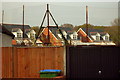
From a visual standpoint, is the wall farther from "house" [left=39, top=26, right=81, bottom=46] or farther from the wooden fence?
"house" [left=39, top=26, right=81, bottom=46]

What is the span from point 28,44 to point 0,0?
1739 millimetres

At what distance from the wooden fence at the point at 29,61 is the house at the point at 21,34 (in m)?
0.51

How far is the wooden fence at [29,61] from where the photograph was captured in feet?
19.8

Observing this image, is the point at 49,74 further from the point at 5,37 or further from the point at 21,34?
the point at 5,37

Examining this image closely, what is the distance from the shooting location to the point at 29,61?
20.1ft

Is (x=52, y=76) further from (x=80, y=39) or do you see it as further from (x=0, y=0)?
(x=0, y=0)

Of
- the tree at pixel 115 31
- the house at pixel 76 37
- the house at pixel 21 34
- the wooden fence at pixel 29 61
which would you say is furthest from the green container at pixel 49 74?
the tree at pixel 115 31

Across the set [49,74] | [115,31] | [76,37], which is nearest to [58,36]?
[76,37]

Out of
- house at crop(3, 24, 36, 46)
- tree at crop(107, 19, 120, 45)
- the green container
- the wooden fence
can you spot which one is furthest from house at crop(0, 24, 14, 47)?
tree at crop(107, 19, 120, 45)

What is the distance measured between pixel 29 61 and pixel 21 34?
1.18 m

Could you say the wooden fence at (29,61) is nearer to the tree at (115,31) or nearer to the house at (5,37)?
the house at (5,37)

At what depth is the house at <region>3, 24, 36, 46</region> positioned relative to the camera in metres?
6.57

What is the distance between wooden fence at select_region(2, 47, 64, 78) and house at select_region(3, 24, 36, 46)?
0.51 metres

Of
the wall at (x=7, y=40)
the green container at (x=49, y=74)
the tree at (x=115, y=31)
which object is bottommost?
the green container at (x=49, y=74)
